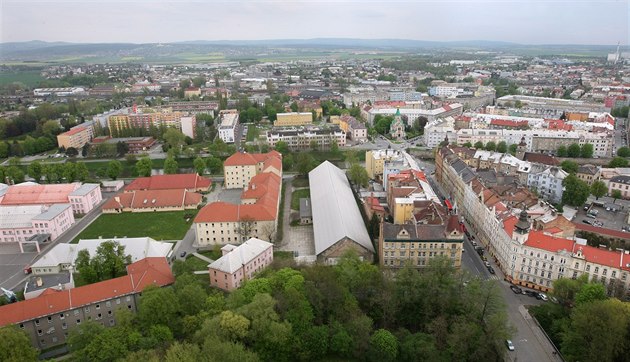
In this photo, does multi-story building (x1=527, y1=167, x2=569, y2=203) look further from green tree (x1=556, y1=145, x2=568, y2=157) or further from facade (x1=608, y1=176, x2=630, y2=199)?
green tree (x1=556, y1=145, x2=568, y2=157)

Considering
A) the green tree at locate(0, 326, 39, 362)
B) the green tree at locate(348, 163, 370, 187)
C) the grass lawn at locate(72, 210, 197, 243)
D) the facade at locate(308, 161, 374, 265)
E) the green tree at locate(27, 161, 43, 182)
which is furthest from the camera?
the green tree at locate(27, 161, 43, 182)

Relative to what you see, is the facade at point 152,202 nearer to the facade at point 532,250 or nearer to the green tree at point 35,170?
the green tree at point 35,170

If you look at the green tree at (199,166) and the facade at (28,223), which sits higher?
the green tree at (199,166)

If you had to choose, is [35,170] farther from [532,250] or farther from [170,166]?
[532,250]

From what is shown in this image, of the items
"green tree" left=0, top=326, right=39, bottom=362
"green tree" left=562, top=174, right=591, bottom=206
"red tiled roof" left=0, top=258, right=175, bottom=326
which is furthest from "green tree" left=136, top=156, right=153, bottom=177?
"green tree" left=562, top=174, right=591, bottom=206

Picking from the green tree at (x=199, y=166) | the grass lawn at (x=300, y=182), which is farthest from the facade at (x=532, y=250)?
the green tree at (x=199, y=166)
